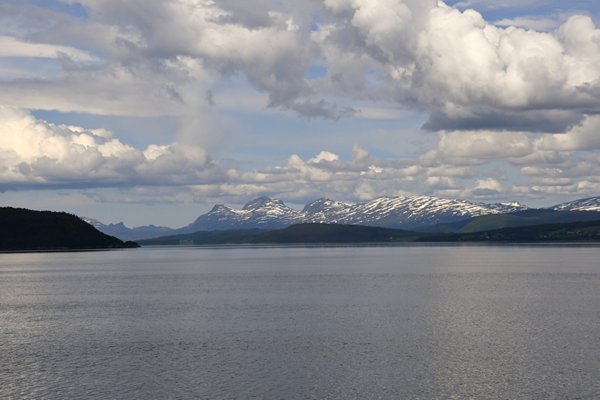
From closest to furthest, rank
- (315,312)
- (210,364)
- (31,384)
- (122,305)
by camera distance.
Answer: (31,384)
(210,364)
(315,312)
(122,305)

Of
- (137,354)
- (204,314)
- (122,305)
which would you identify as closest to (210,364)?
(137,354)

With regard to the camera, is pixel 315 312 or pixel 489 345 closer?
pixel 489 345

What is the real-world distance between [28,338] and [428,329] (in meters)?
46.2

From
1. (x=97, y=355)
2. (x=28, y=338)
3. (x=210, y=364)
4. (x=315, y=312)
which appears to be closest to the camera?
(x=210, y=364)

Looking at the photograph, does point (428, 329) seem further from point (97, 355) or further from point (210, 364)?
point (97, 355)

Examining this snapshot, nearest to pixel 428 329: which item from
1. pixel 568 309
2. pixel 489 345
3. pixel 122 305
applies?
pixel 489 345

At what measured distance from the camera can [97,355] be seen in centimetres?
6706

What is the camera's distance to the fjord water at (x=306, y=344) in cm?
5347

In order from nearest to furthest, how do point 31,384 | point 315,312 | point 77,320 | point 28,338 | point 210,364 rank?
point 31,384 < point 210,364 < point 28,338 < point 77,320 < point 315,312

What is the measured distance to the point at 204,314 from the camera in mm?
98938

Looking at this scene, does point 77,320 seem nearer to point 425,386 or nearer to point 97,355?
point 97,355

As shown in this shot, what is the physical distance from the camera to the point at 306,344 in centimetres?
7238

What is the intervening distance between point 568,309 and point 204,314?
52.4 metres

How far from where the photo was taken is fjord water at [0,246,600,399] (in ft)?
175
